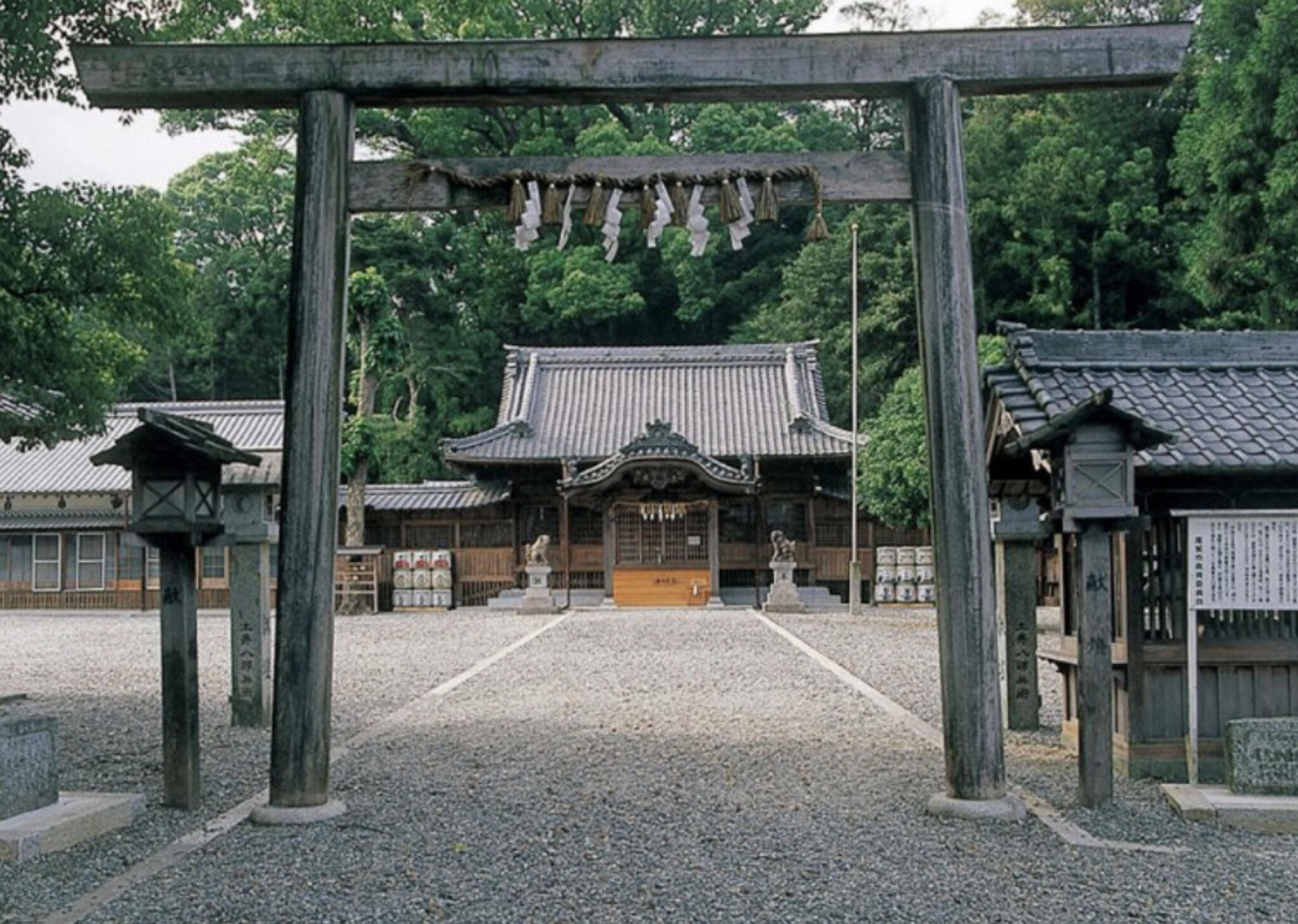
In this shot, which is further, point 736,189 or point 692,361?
point 692,361

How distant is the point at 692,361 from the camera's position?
34594 millimetres

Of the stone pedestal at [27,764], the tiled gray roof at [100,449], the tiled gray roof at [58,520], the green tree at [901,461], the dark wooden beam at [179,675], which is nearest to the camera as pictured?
the stone pedestal at [27,764]

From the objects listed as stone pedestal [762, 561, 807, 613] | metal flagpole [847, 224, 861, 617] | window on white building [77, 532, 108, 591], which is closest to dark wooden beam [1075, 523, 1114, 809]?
metal flagpole [847, 224, 861, 617]

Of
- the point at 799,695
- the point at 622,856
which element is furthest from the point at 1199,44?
the point at 622,856

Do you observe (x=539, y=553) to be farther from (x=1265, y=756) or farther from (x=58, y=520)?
(x=1265, y=756)

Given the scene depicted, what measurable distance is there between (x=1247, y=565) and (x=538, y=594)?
2056cm

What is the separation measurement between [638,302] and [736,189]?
36.8m

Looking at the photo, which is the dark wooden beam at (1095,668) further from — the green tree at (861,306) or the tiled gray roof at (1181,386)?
the green tree at (861,306)

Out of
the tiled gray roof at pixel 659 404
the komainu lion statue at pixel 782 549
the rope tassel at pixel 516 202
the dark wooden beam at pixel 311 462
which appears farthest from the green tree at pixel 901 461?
the dark wooden beam at pixel 311 462

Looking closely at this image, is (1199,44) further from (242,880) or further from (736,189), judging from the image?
(242,880)

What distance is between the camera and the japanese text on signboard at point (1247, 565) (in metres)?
7.32

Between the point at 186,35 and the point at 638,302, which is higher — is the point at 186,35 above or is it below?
below

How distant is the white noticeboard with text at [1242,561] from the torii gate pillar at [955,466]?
159 cm

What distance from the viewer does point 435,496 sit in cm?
2989
